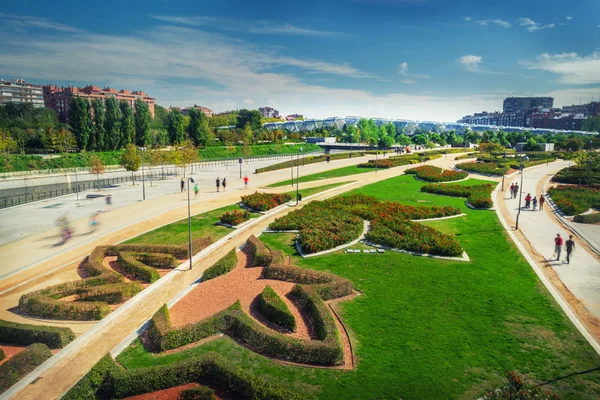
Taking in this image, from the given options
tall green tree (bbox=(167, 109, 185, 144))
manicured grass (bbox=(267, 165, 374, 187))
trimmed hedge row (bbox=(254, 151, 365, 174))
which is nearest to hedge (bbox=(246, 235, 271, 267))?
manicured grass (bbox=(267, 165, 374, 187))

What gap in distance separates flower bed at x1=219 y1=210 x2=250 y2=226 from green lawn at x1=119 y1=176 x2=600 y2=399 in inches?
385

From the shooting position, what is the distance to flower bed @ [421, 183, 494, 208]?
123 ft

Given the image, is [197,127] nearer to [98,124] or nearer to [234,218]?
[98,124]

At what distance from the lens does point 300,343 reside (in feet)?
44.8

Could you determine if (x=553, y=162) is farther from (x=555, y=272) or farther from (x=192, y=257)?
(x=192, y=257)

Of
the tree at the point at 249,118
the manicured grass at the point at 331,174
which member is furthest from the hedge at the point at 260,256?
the tree at the point at 249,118

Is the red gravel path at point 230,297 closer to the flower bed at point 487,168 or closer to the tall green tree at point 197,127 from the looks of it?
the flower bed at point 487,168

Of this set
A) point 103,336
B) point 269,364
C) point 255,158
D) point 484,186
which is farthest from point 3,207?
point 255,158

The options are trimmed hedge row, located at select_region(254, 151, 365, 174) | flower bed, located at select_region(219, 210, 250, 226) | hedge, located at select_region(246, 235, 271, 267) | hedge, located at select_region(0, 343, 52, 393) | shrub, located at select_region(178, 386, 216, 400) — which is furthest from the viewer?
trimmed hedge row, located at select_region(254, 151, 365, 174)

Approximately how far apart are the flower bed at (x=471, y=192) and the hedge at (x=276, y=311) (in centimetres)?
2798

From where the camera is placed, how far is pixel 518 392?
10867 mm

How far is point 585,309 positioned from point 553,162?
7430cm

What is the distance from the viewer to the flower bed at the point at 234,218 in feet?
103

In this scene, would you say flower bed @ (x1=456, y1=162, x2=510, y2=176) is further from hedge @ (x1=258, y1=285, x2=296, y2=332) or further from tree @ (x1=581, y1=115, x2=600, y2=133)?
tree @ (x1=581, y1=115, x2=600, y2=133)
